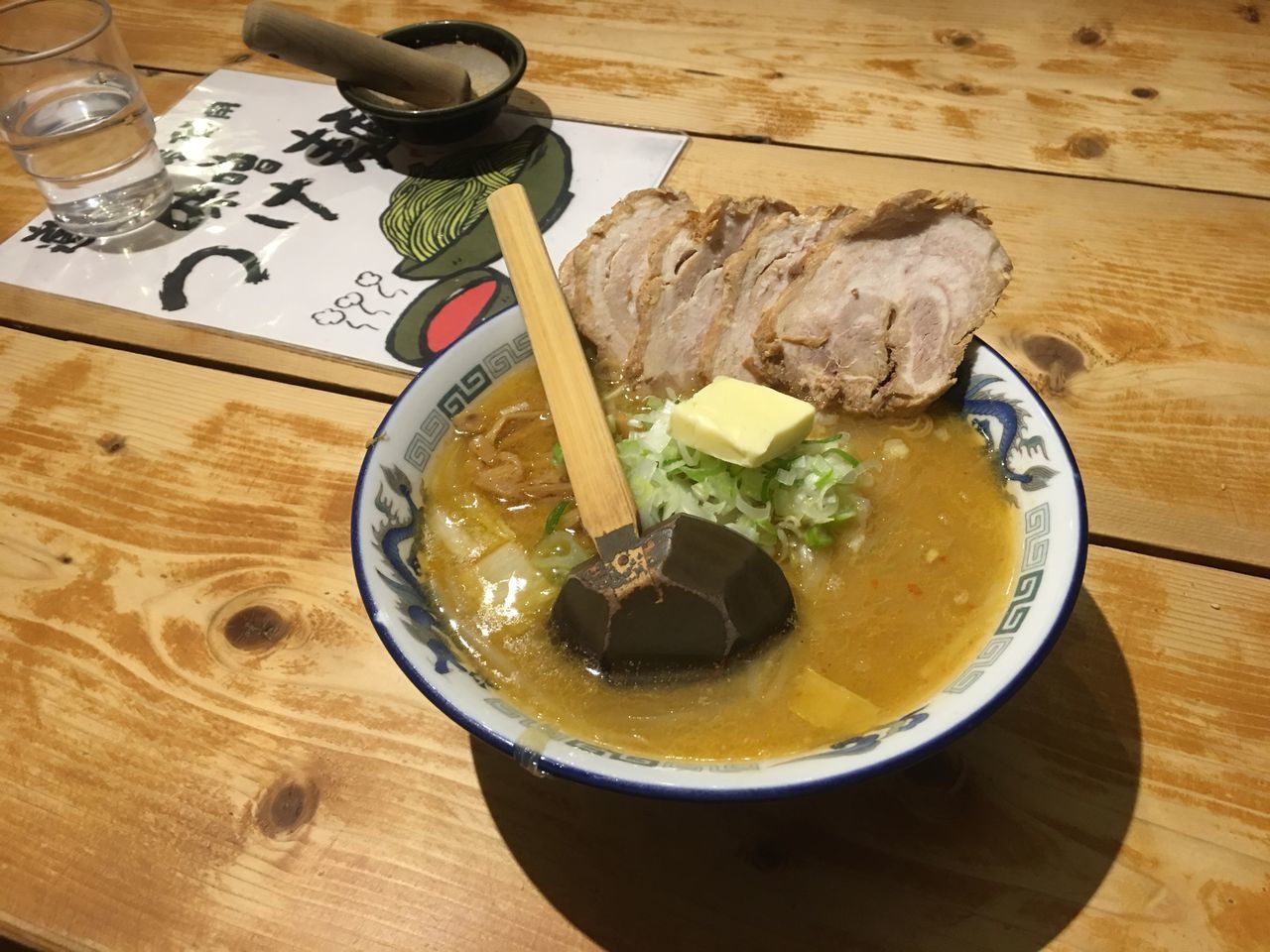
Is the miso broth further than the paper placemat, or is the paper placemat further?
the paper placemat

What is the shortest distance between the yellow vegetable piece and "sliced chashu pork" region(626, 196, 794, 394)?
0.58 metres

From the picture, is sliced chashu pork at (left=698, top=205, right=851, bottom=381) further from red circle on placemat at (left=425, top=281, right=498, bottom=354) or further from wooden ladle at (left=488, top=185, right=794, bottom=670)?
red circle on placemat at (left=425, top=281, right=498, bottom=354)

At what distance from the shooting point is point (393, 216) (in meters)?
2.21

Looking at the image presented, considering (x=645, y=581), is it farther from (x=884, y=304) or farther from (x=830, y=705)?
(x=884, y=304)

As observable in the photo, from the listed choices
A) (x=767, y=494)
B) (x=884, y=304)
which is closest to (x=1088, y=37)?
(x=884, y=304)

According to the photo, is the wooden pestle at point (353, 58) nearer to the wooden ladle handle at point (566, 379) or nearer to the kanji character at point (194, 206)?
the kanji character at point (194, 206)

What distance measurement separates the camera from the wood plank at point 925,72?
2170 millimetres

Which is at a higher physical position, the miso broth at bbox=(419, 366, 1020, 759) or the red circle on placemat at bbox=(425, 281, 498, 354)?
the miso broth at bbox=(419, 366, 1020, 759)

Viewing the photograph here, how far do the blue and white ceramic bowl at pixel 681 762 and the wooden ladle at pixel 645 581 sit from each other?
0.15 meters

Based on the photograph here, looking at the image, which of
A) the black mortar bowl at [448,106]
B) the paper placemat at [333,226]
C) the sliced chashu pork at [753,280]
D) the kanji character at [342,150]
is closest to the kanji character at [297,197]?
the paper placemat at [333,226]

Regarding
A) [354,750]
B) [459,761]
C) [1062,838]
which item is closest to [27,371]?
[354,750]

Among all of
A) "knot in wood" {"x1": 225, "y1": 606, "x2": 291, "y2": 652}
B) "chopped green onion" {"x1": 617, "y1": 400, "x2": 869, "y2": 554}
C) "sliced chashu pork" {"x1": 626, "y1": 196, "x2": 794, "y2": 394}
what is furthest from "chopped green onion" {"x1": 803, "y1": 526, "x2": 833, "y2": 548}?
"knot in wood" {"x1": 225, "y1": 606, "x2": 291, "y2": 652}

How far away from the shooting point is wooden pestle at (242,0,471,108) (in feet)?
7.08

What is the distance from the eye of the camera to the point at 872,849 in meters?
1.11
